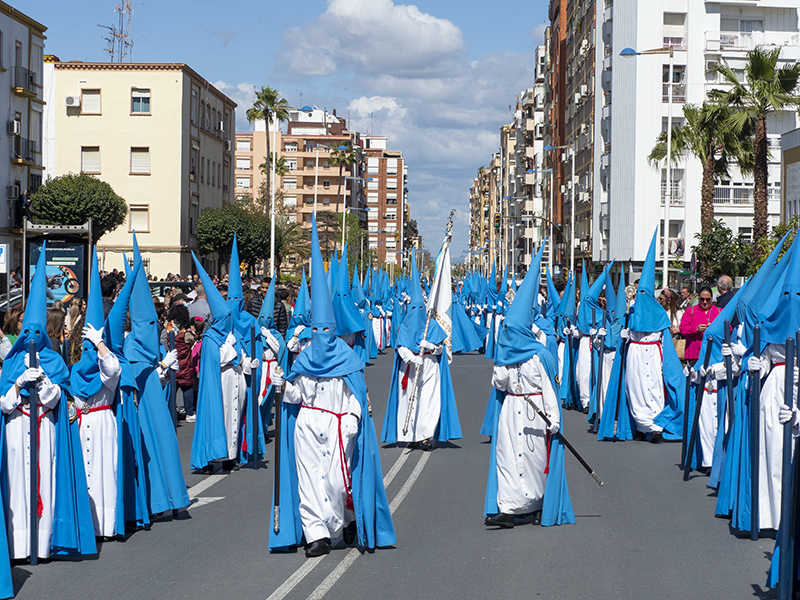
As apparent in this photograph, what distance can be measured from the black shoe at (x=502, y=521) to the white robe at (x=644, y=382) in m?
5.64

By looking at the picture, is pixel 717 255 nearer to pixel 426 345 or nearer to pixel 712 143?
pixel 712 143

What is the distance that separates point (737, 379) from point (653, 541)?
7.48 feet

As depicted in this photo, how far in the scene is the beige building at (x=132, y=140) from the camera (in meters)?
52.4

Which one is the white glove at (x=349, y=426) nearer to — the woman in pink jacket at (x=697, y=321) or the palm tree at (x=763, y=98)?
the woman in pink jacket at (x=697, y=321)

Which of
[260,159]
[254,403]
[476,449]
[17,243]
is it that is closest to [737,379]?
[476,449]

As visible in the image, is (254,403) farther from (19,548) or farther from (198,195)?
(198,195)

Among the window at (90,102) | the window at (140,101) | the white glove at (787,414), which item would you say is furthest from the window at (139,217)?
the white glove at (787,414)

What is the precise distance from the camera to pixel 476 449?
13.3m

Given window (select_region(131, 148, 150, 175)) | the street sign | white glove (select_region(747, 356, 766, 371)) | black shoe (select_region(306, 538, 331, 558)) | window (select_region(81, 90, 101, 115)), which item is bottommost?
black shoe (select_region(306, 538, 331, 558))

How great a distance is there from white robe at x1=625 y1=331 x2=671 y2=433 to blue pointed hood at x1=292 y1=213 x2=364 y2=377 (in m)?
6.81

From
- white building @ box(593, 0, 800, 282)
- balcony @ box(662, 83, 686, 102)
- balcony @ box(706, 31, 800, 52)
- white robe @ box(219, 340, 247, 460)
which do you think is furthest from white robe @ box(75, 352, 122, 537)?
balcony @ box(706, 31, 800, 52)

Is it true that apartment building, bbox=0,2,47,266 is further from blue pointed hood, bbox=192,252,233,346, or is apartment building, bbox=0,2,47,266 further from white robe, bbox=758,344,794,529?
white robe, bbox=758,344,794,529

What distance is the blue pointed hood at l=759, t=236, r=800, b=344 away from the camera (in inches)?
294

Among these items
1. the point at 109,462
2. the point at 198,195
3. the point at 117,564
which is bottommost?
the point at 117,564
